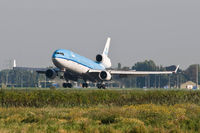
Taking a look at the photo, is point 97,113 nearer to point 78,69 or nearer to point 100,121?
point 100,121

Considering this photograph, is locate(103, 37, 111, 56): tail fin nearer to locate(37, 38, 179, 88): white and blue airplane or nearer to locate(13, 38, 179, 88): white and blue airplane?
locate(13, 38, 179, 88): white and blue airplane

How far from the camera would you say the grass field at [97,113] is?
27.2 m

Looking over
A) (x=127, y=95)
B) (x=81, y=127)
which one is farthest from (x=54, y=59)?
(x=81, y=127)

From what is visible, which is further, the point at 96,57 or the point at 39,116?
the point at 96,57

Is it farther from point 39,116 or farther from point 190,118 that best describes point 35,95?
point 190,118

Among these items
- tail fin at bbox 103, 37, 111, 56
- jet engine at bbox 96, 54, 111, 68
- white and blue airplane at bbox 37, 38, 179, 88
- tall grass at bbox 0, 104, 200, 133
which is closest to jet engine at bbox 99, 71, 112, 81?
white and blue airplane at bbox 37, 38, 179, 88

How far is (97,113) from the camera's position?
33.5 m

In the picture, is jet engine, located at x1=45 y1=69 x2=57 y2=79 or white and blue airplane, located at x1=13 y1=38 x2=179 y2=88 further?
jet engine, located at x1=45 y1=69 x2=57 y2=79

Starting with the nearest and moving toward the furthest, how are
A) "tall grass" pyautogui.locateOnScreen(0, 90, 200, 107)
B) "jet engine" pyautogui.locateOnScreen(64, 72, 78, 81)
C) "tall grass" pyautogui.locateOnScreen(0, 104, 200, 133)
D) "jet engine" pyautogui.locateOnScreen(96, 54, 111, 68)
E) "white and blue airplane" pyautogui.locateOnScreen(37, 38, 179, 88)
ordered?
"tall grass" pyautogui.locateOnScreen(0, 104, 200, 133), "tall grass" pyautogui.locateOnScreen(0, 90, 200, 107), "white and blue airplane" pyautogui.locateOnScreen(37, 38, 179, 88), "jet engine" pyautogui.locateOnScreen(64, 72, 78, 81), "jet engine" pyautogui.locateOnScreen(96, 54, 111, 68)

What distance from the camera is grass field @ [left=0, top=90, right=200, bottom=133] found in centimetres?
2719

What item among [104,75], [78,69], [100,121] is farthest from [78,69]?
[100,121]

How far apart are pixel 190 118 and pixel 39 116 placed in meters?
10.7

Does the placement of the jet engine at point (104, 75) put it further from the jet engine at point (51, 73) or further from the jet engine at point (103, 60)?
the jet engine at point (103, 60)

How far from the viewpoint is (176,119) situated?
1221 inches
